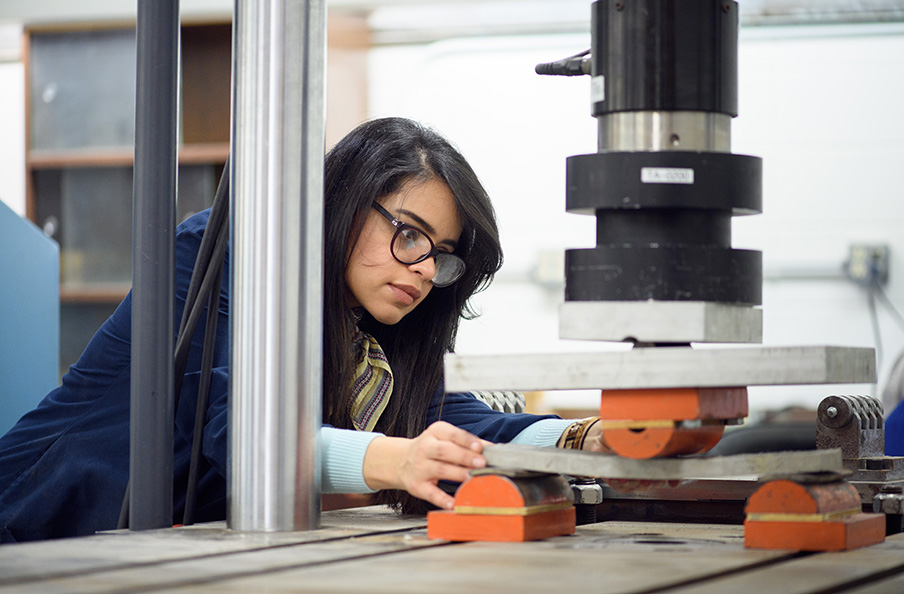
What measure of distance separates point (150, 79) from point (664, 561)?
70 centimetres

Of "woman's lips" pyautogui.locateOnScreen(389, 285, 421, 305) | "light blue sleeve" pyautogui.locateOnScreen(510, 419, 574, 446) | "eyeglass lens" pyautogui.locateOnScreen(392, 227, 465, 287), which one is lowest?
"light blue sleeve" pyautogui.locateOnScreen(510, 419, 574, 446)

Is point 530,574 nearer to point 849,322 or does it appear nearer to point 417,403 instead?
point 417,403

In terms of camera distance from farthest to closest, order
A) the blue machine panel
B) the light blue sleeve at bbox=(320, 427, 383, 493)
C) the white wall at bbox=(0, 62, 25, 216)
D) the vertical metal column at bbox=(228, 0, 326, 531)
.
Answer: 1. the white wall at bbox=(0, 62, 25, 216)
2. the blue machine panel
3. the light blue sleeve at bbox=(320, 427, 383, 493)
4. the vertical metal column at bbox=(228, 0, 326, 531)

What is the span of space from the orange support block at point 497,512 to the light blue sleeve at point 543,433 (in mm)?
419

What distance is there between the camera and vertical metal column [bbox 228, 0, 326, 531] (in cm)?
104

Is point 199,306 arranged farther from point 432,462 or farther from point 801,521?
point 801,521

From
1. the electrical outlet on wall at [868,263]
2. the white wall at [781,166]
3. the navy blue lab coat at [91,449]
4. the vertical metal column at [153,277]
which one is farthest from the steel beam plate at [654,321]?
the electrical outlet on wall at [868,263]

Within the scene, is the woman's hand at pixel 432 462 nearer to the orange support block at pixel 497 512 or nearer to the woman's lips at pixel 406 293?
the orange support block at pixel 497 512

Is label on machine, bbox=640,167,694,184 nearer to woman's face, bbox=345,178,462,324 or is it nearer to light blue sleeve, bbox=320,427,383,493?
light blue sleeve, bbox=320,427,383,493

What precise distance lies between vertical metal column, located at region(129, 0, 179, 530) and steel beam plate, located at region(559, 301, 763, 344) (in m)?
0.41

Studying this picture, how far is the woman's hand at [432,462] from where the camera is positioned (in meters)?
1.11

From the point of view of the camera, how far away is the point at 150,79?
114 cm

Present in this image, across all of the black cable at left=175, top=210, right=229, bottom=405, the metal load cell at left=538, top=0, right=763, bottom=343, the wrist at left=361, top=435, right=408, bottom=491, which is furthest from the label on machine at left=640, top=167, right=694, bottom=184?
the black cable at left=175, top=210, right=229, bottom=405

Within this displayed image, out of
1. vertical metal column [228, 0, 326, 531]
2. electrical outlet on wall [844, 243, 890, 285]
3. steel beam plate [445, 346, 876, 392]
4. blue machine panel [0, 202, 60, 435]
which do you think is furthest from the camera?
electrical outlet on wall [844, 243, 890, 285]
